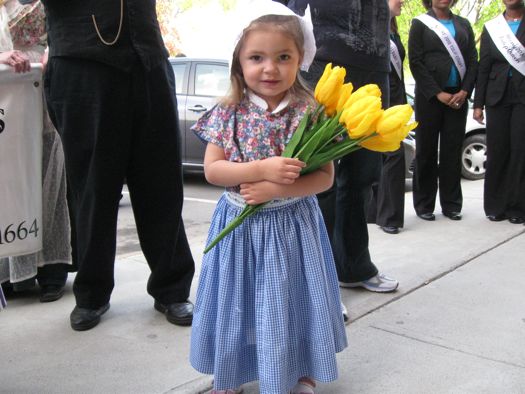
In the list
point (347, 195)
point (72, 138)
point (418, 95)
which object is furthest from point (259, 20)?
point (418, 95)

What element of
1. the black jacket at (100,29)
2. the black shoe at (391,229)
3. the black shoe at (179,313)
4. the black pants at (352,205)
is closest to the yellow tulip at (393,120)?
the black pants at (352,205)

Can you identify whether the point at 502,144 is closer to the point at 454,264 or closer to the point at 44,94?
the point at 454,264

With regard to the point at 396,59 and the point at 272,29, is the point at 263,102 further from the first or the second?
the point at 396,59

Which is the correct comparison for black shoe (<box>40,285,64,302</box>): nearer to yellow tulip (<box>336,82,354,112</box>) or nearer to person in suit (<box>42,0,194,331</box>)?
person in suit (<box>42,0,194,331</box>)

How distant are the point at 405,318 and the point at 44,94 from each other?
1969mm

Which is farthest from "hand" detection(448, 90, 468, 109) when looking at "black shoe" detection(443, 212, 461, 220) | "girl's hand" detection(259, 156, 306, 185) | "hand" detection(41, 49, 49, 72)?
"girl's hand" detection(259, 156, 306, 185)

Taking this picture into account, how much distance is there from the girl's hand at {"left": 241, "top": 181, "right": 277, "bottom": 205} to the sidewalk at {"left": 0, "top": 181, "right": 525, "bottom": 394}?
0.80m

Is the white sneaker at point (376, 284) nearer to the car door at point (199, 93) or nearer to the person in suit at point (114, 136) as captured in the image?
the person in suit at point (114, 136)

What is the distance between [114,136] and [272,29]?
993 millimetres

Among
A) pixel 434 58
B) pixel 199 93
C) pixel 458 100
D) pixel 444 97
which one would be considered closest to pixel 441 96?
pixel 444 97

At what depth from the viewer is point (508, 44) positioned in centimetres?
503

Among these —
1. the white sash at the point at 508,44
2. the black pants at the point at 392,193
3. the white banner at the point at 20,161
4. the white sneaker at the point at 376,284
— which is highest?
the white sash at the point at 508,44

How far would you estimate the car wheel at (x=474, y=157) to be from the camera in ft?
27.7

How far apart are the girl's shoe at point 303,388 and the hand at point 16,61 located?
1.74m
